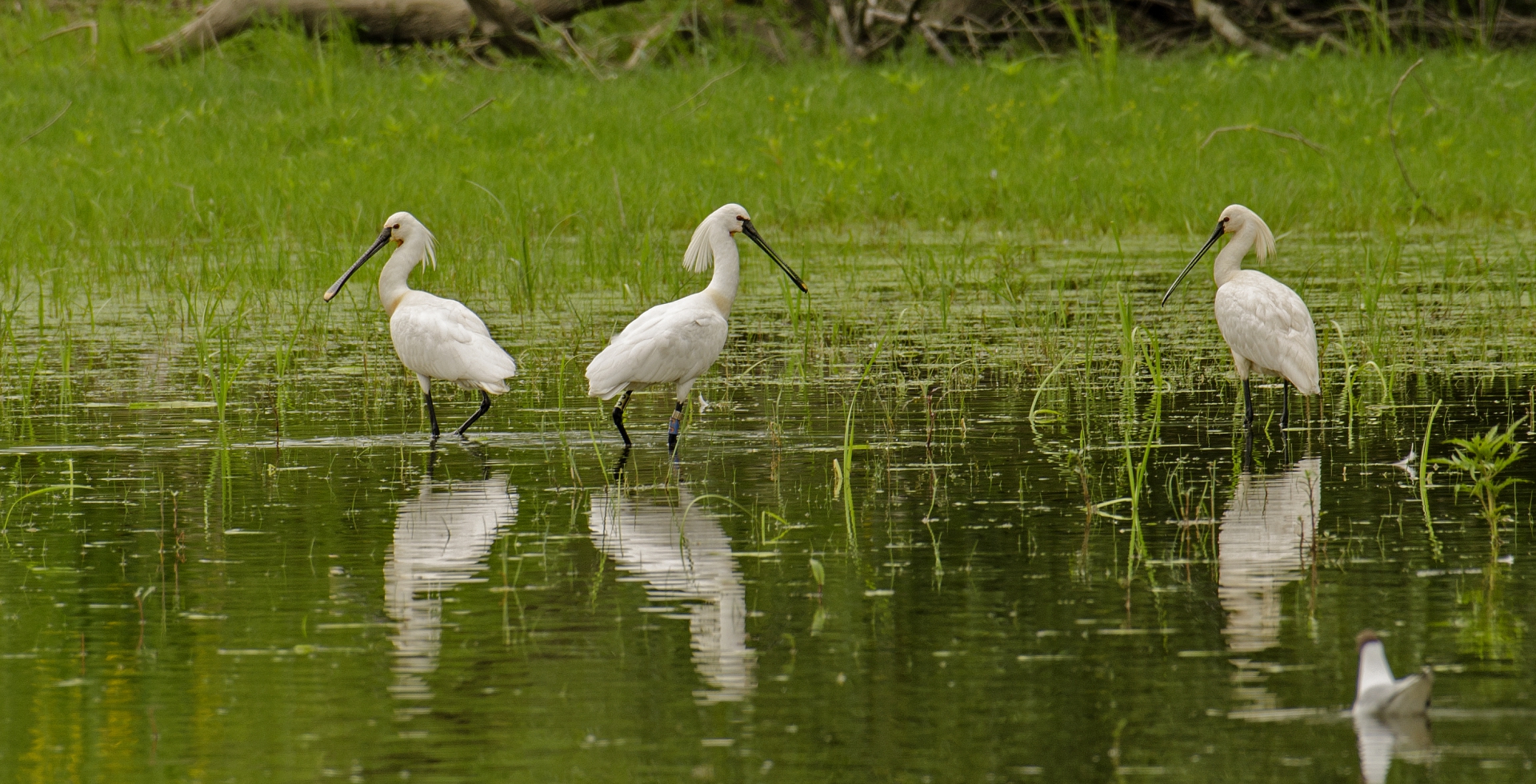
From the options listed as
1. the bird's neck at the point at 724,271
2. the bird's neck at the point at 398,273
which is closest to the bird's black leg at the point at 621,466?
the bird's neck at the point at 724,271

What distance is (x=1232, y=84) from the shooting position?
16.9m

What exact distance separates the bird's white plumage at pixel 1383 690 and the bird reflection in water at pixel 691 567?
1.14 meters

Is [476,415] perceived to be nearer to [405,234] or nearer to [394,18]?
[405,234]

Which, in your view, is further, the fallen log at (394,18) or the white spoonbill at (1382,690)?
the fallen log at (394,18)

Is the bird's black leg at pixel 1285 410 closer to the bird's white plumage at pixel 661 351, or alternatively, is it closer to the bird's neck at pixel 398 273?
the bird's white plumage at pixel 661 351

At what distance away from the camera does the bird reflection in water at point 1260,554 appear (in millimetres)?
4031

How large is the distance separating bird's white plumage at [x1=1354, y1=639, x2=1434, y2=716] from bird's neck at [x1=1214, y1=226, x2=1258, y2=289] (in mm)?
4990

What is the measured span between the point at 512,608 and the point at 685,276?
635 cm

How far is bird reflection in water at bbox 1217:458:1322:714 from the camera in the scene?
4.03 metres

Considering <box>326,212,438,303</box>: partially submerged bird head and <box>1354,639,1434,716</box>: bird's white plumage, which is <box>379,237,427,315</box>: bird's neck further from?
<box>1354,639,1434,716</box>: bird's white plumage

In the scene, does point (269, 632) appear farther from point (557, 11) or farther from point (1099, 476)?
point (557, 11)

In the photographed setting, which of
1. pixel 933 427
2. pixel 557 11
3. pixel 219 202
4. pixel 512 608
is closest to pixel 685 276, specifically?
pixel 933 427

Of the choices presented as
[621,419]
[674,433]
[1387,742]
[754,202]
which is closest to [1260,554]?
[1387,742]

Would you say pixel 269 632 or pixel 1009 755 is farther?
pixel 269 632
